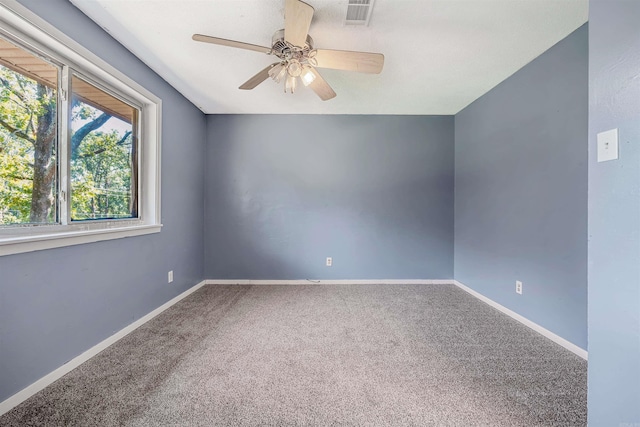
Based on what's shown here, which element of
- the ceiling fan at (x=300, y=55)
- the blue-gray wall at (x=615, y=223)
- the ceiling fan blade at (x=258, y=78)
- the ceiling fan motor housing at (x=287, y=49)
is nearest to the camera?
the blue-gray wall at (x=615, y=223)

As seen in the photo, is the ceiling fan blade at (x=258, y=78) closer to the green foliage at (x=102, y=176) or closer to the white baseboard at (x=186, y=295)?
the green foliage at (x=102, y=176)

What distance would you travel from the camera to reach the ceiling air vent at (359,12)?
141 cm

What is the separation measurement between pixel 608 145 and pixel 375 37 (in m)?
1.47

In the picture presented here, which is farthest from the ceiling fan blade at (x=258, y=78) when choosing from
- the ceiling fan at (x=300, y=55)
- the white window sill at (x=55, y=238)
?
the white window sill at (x=55, y=238)

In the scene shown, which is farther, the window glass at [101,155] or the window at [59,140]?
the window glass at [101,155]

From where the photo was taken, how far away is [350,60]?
5.11 ft

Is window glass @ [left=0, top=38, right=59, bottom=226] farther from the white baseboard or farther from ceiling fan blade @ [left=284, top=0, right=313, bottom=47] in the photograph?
ceiling fan blade @ [left=284, top=0, right=313, bottom=47]

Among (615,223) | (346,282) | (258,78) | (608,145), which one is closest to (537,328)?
(615,223)

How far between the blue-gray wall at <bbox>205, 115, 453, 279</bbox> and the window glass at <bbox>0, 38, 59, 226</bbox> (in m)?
1.74

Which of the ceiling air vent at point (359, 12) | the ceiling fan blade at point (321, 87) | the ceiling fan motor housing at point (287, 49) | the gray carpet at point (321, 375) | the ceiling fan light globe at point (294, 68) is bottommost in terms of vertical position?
the gray carpet at point (321, 375)

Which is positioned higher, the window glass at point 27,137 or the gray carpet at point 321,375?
the window glass at point 27,137

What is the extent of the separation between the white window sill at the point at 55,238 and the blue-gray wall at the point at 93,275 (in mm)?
42

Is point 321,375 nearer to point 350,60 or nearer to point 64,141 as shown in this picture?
point 350,60

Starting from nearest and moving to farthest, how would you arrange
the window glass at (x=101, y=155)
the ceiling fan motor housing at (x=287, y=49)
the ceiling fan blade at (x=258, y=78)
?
the ceiling fan motor housing at (x=287, y=49) → the window glass at (x=101, y=155) → the ceiling fan blade at (x=258, y=78)
